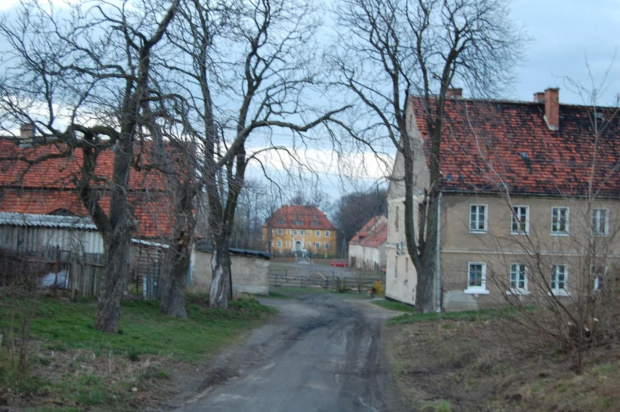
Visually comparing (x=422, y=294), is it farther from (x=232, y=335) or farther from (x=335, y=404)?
(x=335, y=404)

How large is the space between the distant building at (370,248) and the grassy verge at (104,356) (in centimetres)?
4786

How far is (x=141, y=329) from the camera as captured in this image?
16.6 meters

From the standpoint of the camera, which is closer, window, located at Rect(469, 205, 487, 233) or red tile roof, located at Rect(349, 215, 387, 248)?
window, located at Rect(469, 205, 487, 233)

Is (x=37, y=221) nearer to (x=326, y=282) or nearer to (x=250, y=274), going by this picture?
(x=250, y=274)

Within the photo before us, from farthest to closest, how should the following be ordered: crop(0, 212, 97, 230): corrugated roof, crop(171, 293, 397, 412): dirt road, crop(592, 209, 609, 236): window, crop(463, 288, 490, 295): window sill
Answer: crop(463, 288, 490, 295): window sill, crop(0, 212, 97, 230): corrugated roof, crop(592, 209, 609, 236): window, crop(171, 293, 397, 412): dirt road

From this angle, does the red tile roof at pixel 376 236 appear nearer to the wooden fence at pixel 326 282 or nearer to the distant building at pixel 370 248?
the distant building at pixel 370 248

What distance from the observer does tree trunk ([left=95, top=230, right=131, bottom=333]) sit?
48.6ft

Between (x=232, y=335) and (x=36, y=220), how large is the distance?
7567mm

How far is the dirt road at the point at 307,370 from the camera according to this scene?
10570 millimetres

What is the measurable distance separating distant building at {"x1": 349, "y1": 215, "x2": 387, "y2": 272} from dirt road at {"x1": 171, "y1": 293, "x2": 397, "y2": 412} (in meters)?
43.6

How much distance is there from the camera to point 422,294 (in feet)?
86.3

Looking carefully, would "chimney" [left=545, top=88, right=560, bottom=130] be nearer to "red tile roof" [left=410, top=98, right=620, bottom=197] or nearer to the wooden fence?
"red tile roof" [left=410, top=98, right=620, bottom=197]

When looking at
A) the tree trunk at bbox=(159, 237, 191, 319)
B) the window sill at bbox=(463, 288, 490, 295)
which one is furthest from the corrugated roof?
the window sill at bbox=(463, 288, 490, 295)

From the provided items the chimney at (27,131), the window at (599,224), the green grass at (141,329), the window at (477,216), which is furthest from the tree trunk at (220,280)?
the window at (599,224)
